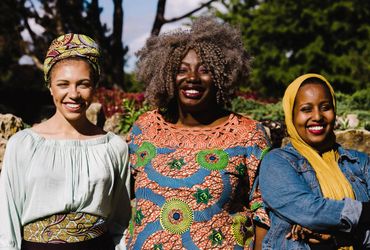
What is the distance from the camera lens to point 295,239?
Result: 3.13 metres

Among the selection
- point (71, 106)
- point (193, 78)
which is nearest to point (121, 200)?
point (71, 106)

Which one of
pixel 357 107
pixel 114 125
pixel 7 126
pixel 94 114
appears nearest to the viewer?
pixel 7 126

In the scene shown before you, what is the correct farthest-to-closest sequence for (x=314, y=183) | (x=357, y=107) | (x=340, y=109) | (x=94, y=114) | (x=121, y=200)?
(x=357, y=107) < (x=340, y=109) < (x=94, y=114) < (x=121, y=200) < (x=314, y=183)

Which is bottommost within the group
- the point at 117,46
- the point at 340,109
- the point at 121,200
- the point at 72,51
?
the point at 121,200

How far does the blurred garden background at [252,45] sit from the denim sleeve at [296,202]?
15.5ft

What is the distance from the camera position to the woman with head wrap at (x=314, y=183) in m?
3.01

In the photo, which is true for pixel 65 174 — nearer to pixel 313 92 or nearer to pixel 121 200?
pixel 121 200

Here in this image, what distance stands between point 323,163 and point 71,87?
1.37 metres

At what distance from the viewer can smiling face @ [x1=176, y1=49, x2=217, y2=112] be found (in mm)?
3684

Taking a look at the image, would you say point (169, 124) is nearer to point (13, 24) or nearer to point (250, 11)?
point (13, 24)

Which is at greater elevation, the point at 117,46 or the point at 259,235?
the point at 117,46

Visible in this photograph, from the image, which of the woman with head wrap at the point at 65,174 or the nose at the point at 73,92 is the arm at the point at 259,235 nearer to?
the woman with head wrap at the point at 65,174

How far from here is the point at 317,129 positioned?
322 cm

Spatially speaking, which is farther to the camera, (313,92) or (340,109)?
(340,109)
